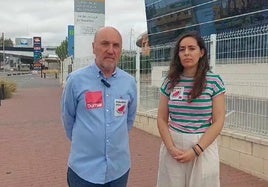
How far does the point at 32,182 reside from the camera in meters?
6.20

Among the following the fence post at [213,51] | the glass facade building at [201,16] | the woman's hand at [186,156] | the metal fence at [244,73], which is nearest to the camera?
the woman's hand at [186,156]

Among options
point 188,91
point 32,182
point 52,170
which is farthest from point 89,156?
point 52,170

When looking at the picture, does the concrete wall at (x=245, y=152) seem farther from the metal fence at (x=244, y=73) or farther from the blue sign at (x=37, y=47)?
the blue sign at (x=37, y=47)

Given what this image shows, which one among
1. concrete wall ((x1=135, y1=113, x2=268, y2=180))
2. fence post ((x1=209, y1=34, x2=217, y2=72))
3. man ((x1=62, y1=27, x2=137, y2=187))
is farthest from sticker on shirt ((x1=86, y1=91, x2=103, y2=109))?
fence post ((x1=209, y1=34, x2=217, y2=72))

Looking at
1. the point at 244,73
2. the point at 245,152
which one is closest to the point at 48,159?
the point at 245,152

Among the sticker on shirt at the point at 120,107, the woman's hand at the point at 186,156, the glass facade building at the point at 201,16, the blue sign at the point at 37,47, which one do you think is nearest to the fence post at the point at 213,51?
the woman's hand at the point at 186,156

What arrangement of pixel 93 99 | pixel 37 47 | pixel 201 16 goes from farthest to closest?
pixel 37 47 → pixel 201 16 → pixel 93 99

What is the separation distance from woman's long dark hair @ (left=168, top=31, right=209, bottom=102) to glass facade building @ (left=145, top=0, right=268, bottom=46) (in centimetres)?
1125

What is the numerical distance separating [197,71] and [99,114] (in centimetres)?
84

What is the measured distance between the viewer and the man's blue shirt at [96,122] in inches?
116

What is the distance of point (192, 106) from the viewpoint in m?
3.24

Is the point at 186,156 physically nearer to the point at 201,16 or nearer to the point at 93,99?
the point at 93,99

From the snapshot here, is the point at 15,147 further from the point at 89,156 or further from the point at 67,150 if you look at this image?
the point at 89,156

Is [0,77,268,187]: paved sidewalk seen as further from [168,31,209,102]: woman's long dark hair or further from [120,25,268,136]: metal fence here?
[168,31,209,102]: woman's long dark hair
